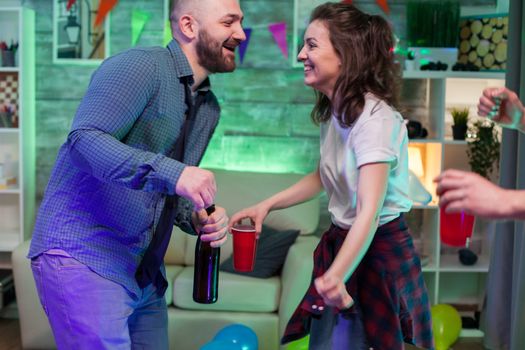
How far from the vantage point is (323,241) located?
1.93 metres

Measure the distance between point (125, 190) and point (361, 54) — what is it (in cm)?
70

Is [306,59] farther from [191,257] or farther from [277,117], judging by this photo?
[277,117]

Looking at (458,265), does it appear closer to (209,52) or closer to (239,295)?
(239,295)

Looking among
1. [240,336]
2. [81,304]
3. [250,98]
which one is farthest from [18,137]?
[81,304]

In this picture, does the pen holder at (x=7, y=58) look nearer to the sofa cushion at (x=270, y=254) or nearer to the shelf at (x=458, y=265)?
the sofa cushion at (x=270, y=254)

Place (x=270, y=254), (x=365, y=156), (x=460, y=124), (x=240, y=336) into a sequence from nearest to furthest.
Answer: (x=365, y=156) < (x=240, y=336) < (x=270, y=254) < (x=460, y=124)

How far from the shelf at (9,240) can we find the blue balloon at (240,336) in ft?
5.26

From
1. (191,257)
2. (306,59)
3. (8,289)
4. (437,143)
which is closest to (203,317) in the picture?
(191,257)

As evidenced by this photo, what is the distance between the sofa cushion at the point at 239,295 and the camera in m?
3.53

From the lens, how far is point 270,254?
12.1 feet

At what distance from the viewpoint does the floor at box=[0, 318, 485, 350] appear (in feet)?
12.3

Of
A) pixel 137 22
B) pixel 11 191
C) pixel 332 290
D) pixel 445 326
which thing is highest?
pixel 137 22

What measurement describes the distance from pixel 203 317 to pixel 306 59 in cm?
192

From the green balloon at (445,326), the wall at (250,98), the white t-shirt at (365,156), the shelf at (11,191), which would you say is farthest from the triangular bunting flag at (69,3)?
the white t-shirt at (365,156)
